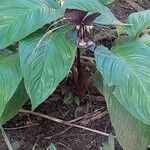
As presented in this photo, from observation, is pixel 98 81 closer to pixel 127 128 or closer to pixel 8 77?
pixel 127 128

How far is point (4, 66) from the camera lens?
1402 millimetres

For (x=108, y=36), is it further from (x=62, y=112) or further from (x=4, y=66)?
(x=4, y=66)

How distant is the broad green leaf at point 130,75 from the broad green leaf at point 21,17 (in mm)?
201

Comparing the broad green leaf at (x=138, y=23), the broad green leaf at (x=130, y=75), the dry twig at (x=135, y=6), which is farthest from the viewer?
the dry twig at (x=135, y=6)

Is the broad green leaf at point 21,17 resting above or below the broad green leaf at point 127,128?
above

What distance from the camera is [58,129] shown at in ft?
5.32

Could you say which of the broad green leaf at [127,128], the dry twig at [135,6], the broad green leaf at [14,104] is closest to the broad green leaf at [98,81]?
the broad green leaf at [127,128]

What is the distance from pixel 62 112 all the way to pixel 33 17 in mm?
422

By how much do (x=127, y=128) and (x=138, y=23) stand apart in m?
0.37

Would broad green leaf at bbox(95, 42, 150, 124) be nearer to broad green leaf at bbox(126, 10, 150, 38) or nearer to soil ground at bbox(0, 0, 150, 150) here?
broad green leaf at bbox(126, 10, 150, 38)

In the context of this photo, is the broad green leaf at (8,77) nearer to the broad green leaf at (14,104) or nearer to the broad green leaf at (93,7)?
the broad green leaf at (14,104)

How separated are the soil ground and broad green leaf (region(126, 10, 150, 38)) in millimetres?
308

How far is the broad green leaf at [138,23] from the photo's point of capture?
152 centimetres

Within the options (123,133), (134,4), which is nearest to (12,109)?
(123,133)
